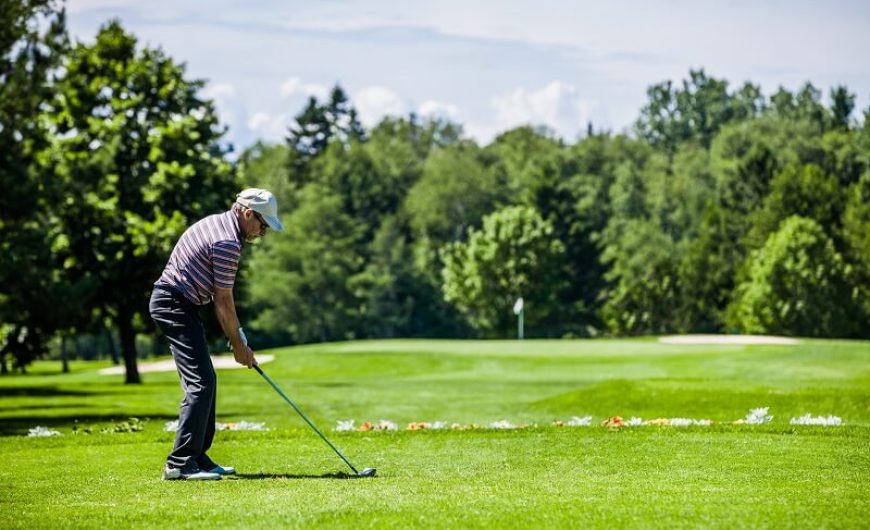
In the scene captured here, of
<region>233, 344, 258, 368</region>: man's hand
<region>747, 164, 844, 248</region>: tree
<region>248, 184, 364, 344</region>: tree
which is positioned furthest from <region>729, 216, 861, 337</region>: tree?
<region>233, 344, 258, 368</region>: man's hand

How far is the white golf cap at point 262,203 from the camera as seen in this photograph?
1066cm

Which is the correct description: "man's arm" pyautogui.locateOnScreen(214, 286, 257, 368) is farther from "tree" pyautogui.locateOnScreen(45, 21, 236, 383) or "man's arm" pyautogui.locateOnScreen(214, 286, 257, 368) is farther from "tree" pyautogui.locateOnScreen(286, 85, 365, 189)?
"tree" pyautogui.locateOnScreen(286, 85, 365, 189)

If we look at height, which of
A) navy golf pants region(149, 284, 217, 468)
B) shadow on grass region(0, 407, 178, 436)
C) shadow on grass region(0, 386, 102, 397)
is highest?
navy golf pants region(149, 284, 217, 468)

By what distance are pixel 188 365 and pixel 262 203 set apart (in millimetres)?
1510

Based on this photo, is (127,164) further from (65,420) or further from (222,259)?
(222,259)

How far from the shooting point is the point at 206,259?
1066 cm

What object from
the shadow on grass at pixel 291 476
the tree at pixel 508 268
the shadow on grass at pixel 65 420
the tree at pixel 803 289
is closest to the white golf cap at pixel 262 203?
the shadow on grass at pixel 291 476

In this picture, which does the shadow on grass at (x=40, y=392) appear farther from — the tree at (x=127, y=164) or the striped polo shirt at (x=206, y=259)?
the striped polo shirt at (x=206, y=259)

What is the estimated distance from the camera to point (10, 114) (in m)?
25.8

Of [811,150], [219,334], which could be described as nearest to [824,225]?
[811,150]

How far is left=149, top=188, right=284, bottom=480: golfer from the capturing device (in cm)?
1061

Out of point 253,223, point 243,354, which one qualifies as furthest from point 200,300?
point 253,223

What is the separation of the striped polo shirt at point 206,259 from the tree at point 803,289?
238ft

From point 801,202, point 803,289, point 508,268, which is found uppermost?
point 801,202
